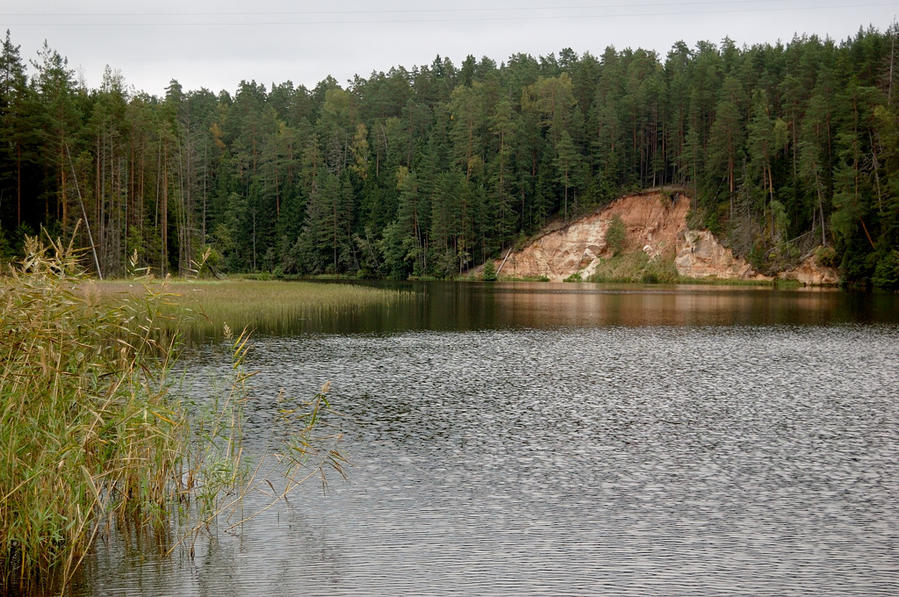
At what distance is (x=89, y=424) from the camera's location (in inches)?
407

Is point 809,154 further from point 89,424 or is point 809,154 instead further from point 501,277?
point 89,424

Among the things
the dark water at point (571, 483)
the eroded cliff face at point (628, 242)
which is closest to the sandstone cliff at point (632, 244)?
the eroded cliff face at point (628, 242)

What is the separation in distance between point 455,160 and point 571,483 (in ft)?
356

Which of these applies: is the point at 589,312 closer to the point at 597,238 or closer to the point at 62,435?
the point at 62,435

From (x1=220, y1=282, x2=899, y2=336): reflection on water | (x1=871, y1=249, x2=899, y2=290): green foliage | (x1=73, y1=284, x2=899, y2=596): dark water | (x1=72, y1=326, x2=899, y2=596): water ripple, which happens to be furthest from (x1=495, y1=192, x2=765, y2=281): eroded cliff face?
(x1=72, y1=326, x2=899, y2=596): water ripple

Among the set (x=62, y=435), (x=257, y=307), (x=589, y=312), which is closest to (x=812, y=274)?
(x=589, y=312)

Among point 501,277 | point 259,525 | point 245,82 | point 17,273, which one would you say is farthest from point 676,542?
point 245,82

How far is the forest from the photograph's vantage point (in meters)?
65.7

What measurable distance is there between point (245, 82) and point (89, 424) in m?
183

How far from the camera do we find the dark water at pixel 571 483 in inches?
359

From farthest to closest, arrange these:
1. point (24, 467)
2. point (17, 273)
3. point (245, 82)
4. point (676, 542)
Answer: point (245, 82)
point (17, 273)
point (676, 542)
point (24, 467)

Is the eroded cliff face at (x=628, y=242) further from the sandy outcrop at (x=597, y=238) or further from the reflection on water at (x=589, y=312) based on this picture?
the reflection on water at (x=589, y=312)

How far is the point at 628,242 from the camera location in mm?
101125

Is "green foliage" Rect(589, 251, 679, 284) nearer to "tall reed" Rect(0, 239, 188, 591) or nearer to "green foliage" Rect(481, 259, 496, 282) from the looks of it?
"green foliage" Rect(481, 259, 496, 282)
